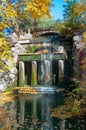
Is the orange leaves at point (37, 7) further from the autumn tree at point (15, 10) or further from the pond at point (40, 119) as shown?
the pond at point (40, 119)

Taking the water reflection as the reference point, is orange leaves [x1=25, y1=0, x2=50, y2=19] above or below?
above

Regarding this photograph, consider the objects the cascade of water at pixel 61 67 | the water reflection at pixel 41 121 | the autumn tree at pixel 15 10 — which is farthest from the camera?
the cascade of water at pixel 61 67

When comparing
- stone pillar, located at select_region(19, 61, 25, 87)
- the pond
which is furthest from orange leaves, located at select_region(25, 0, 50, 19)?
stone pillar, located at select_region(19, 61, 25, 87)

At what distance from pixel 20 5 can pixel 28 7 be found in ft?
0.92

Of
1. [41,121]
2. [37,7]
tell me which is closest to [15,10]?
[37,7]

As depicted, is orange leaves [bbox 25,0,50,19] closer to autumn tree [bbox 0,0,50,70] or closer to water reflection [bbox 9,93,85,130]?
autumn tree [bbox 0,0,50,70]

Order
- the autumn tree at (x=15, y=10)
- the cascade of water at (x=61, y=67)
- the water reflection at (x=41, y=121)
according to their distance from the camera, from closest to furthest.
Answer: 1. the autumn tree at (x=15, y=10)
2. the water reflection at (x=41, y=121)
3. the cascade of water at (x=61, y=67)

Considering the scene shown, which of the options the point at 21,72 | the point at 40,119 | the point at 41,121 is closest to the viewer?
the point at 41,121

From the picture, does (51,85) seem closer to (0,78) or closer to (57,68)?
(57,68)

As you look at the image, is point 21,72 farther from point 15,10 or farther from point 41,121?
point 15,10

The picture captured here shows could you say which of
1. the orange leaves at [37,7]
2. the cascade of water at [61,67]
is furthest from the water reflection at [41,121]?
the cascade of water at [61,67]

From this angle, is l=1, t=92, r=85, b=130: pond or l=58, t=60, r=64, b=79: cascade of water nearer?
l=1, t=92, r=85, b=130: pond

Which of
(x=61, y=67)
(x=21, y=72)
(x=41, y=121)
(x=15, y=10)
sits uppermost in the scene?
(x=15, y=10)

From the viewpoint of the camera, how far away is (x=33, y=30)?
37188mm
